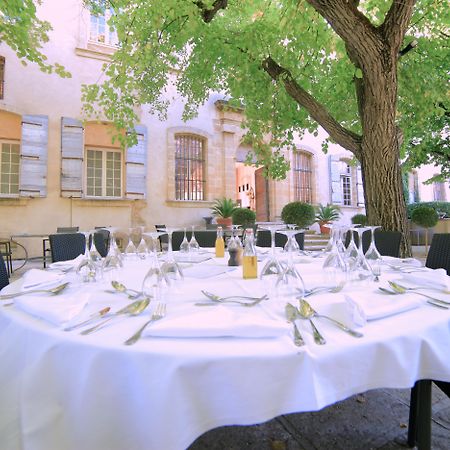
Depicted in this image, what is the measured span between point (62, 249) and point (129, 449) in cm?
229

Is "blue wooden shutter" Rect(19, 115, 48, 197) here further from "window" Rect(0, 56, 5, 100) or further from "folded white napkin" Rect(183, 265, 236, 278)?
"folded white napkin" Rect(183, 265, 236, 278)

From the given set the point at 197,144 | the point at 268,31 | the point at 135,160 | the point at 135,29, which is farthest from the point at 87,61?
the point at 268,31

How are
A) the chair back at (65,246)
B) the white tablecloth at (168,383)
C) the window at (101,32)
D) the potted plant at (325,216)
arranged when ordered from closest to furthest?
the white tablecloth at (168,383), the chair back at (65,246), the window at (101,32), the potted plant at (325,216)

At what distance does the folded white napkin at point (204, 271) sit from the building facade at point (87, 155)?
5300 millimetres

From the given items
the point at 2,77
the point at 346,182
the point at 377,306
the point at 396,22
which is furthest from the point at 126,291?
the point at 346,182

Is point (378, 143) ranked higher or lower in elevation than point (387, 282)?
higher

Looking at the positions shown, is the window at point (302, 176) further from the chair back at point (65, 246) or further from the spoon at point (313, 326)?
the spoon at point (313, 326)

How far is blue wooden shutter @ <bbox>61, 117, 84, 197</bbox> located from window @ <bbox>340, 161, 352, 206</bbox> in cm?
932

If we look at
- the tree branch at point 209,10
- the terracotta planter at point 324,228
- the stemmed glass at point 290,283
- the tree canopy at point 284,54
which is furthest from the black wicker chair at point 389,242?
the terracotta planter at point 324,228

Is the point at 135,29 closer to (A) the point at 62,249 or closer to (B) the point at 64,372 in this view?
(A) the point at 62,249

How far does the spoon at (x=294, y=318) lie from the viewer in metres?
0.69

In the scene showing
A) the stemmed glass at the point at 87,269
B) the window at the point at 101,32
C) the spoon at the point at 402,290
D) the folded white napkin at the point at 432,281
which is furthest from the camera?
the window at the point at 101,32

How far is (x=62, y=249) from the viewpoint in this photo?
2.54 metres

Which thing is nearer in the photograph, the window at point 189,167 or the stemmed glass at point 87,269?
the stemmed glass at point 87,269
